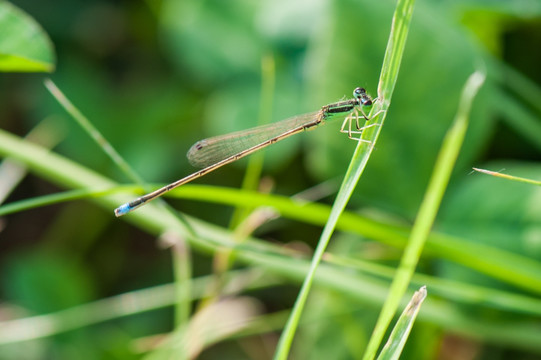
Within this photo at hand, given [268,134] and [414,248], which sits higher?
[268,134]

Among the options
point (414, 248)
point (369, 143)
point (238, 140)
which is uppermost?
point (238, 140)

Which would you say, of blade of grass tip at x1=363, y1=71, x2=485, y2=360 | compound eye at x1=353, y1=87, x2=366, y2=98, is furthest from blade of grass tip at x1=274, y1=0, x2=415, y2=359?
compound eye at x1=353, y1=87, x2=366, y2=98

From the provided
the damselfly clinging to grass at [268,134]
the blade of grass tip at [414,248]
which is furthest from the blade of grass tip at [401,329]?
the damselfly clinging to grass at [268,134]

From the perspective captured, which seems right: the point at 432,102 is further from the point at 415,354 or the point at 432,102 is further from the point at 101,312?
the point at 101,312

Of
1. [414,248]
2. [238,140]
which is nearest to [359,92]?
[238,140]

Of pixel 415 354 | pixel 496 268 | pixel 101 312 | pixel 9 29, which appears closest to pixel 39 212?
pixel 101 312

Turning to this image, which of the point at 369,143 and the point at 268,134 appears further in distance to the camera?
the point at 268,134

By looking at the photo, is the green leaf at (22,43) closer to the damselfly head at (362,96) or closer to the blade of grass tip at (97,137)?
the blade of grass tip at (97,137)

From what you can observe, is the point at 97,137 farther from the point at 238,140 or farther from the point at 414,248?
the point at 414,248
